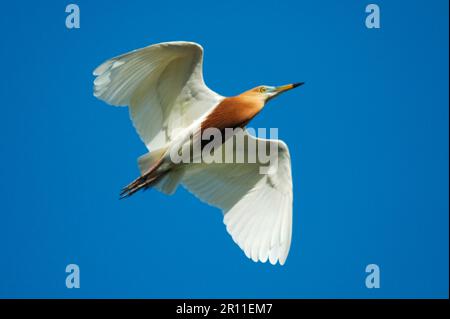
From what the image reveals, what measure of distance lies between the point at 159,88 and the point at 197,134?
0.88m

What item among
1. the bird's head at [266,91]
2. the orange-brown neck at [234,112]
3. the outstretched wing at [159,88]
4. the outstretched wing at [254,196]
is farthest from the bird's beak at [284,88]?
the outstretched wing at [159,88]

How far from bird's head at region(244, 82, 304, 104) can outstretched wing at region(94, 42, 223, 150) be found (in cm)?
50

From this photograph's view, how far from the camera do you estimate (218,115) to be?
35.2ft

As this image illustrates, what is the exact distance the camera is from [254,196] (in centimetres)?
1145

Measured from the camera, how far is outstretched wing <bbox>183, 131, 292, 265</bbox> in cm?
1100

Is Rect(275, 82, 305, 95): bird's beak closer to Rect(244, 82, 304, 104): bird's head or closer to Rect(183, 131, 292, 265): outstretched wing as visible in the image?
Rect(244, 82, 304, 104): bird's head

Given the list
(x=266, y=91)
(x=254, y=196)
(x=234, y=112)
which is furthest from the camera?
(x=254, y=196)

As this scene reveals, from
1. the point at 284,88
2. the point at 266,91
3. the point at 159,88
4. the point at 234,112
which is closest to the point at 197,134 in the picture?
the point at 234,112

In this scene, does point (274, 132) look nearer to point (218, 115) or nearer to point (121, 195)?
point (218, 115)

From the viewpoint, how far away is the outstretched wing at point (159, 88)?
10.5m

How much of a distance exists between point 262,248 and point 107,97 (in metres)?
2.97

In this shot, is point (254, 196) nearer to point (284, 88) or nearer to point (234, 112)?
point (234, 112)

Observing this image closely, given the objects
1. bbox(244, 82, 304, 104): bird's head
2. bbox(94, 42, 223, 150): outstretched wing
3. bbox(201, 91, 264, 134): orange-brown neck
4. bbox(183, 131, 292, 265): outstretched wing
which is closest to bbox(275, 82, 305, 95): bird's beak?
bbox(244, 82, 304, 104): bird's head

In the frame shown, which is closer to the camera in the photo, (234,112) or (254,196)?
(234,112)
